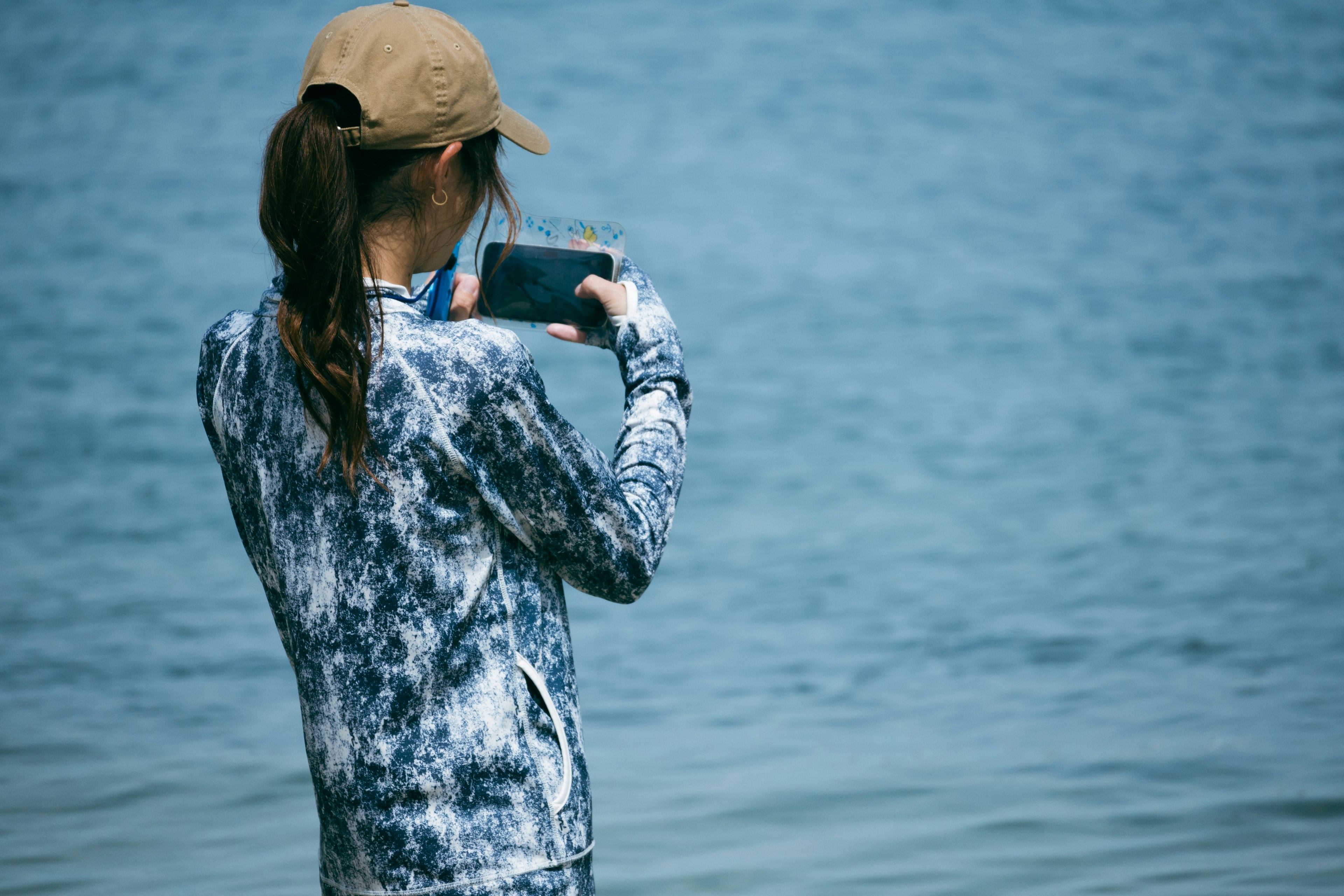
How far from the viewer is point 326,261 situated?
135 cm

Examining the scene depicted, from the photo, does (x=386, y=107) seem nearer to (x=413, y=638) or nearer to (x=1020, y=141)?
(x=413, y=638)

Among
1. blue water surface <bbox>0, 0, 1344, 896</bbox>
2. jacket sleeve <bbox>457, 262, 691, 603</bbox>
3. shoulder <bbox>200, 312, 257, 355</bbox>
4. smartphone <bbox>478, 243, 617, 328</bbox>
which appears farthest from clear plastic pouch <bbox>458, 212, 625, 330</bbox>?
blue water surface <bbox>0, 0, 1344, 896</bbox>

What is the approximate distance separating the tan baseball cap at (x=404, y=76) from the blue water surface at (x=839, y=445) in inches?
106

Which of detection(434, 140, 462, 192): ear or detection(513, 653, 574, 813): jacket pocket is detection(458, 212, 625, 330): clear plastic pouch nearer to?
detection(434, 140, 462, 192): ear

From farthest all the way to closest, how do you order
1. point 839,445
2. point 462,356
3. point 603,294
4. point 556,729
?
point 839,445, point 603,294, point 556,729, point 462,356

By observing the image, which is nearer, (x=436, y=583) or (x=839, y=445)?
(x=436, y=583)

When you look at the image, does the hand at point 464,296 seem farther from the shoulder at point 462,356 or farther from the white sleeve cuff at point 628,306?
the shoulder at point 462,356

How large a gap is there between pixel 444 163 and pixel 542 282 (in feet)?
0.93

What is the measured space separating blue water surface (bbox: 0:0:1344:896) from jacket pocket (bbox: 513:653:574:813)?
8.76 ft

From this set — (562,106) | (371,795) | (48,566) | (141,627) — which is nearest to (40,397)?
(48,566)

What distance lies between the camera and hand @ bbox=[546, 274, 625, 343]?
1.61 meters

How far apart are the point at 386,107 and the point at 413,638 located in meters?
0.52

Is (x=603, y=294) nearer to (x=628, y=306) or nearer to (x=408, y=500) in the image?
(x=628, y=306)

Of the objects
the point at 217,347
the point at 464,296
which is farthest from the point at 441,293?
the point at 217,347
